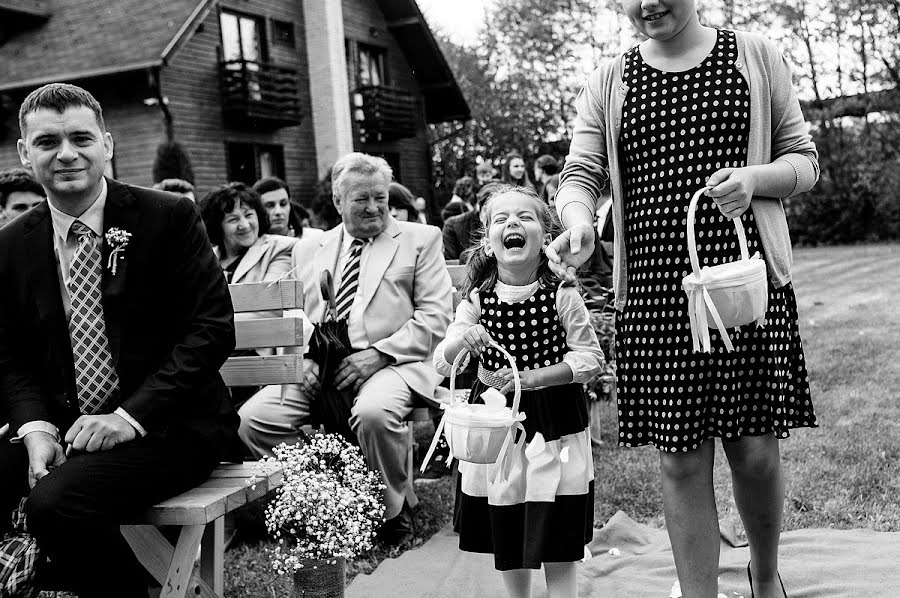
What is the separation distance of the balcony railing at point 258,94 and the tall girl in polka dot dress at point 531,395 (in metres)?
16.3

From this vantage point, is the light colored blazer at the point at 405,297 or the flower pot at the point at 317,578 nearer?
the flower pot at the point at 317,578

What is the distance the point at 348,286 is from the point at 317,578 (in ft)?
6.14

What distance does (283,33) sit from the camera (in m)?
20.3

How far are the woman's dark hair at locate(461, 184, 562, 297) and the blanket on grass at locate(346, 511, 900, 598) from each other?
4.16ft

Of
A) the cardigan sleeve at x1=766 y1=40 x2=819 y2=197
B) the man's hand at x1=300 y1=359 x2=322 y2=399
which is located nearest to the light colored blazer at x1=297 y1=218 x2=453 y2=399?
the man's hand at x1=300 y1=359 x2=322 y2=399

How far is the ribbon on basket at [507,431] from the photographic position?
2562 mm

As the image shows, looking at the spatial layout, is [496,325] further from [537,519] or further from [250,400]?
[250,400]

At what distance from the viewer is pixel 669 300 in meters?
2.57

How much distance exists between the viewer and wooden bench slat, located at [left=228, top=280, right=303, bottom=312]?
405cm

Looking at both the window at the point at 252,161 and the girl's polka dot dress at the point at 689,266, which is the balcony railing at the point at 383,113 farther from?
the girl's polka dot dress at the point at 689,266

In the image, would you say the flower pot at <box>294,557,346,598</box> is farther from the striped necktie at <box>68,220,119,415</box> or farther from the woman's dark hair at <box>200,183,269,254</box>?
the woman's dark hair at <box>200,183,269,254</box>

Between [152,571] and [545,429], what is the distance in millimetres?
1356

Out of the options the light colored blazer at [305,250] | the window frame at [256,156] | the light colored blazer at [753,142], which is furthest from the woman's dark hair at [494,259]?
the window frame at [256,156]

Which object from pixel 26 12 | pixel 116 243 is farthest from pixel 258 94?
pixel 116 243
